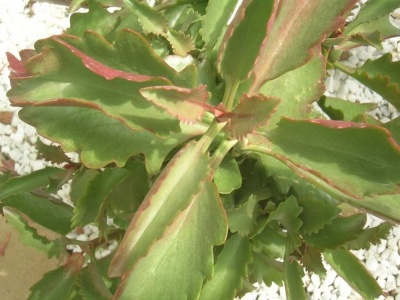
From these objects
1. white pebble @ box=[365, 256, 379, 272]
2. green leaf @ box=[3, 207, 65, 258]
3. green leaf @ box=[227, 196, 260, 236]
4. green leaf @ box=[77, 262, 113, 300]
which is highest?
green leaf @ box=[227, 196, 260, 236]

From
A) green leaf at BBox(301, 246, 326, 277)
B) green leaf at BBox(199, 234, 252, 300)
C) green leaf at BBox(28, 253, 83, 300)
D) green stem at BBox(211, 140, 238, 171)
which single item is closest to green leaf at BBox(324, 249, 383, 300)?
green leaf at BBox(301, 246, 326, 277)

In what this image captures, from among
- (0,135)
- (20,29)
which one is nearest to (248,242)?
(0,135)

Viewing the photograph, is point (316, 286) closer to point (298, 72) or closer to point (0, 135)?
point (298, 72)

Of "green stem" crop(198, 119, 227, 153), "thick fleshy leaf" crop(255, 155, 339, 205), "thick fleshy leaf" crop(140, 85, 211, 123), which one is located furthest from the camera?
"thick fleshy leaf" crop(255, 155, 339, 205)

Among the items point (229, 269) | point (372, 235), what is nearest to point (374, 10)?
point (372, 235)

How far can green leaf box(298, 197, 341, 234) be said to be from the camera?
2.40 feet

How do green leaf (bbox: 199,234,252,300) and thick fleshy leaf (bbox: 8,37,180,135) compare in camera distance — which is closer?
thick fleshy leaf (bbox: 8,37,180,135)

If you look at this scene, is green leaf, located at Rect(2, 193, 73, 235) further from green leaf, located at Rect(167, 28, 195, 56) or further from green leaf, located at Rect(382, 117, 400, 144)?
green leaf, located at Rect(382, 117, 400, 144)

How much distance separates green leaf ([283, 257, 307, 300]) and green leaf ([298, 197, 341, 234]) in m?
0.05

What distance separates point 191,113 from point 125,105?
3.3 inches

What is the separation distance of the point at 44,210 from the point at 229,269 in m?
0.28

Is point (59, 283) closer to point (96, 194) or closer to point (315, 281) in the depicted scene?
point (96, 194)

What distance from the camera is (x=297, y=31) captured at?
649 mm

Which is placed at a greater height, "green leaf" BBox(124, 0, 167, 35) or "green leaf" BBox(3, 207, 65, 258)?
"green leaf" BBox(124, 0, 167, 35)
